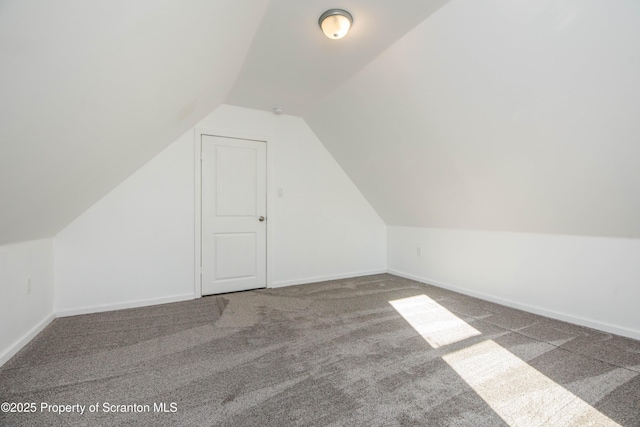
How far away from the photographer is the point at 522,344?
2.09 m

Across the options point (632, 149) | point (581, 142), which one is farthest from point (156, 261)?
point (632, 149)

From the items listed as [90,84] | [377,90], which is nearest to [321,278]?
[377,90]

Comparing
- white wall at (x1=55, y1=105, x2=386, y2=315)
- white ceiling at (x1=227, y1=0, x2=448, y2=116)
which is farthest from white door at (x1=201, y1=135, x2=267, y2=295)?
white ceiling at (x1=227, y1=0, x2=448, y2=116)

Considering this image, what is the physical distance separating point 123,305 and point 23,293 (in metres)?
0.86

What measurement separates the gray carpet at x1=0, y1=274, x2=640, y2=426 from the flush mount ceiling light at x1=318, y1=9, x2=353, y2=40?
2226 millimetres

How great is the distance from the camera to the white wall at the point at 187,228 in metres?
2.84

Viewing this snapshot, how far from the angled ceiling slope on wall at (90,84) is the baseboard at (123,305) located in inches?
33.1

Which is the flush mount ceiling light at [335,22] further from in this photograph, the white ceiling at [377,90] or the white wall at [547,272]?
the white wall at [547,272]

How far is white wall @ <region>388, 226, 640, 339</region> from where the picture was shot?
2260mm

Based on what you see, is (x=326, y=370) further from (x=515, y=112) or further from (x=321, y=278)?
(x=321, y=278)

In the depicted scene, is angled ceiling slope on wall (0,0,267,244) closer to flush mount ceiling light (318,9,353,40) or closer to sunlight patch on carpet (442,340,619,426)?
flush mount ceiling light (318,9,353,40)

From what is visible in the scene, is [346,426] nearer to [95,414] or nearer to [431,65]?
[95,414]

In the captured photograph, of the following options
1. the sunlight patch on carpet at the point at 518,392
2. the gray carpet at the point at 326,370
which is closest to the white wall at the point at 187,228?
the gray carpet at the point at 326,370

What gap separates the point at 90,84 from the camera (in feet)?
4.24
